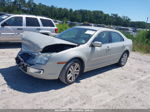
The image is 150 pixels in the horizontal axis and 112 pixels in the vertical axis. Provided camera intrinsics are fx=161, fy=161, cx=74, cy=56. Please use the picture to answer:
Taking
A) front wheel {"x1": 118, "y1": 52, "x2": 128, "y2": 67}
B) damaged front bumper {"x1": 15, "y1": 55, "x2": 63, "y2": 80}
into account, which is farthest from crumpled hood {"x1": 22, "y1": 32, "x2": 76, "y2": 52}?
front wheel {"x1": 118, "y1": 52, "x2": 128, "y2": 67}

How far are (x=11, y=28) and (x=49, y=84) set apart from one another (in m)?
4.60

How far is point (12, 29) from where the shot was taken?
7789 mm

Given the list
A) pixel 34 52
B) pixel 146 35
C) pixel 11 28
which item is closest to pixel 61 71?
pixel 34 52

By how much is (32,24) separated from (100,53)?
15.5 ft

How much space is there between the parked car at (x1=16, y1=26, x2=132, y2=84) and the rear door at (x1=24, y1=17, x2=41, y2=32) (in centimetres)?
337

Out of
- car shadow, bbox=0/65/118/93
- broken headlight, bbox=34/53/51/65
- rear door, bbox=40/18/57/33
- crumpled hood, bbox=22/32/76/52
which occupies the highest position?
rear door, bbox=40/18/57/33

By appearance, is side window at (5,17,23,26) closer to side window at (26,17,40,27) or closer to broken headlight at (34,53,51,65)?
side window at (26,17,40,27)

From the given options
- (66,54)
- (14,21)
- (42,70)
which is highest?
(14,21)

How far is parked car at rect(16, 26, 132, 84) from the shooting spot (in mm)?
3975

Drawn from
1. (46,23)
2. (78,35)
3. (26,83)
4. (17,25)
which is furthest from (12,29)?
(26,83)

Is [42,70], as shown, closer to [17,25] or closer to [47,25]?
[17,25]

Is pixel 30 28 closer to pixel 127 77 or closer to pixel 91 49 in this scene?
pixel 91 49

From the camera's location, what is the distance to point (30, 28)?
27.1 feet

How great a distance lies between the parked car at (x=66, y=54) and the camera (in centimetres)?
397
